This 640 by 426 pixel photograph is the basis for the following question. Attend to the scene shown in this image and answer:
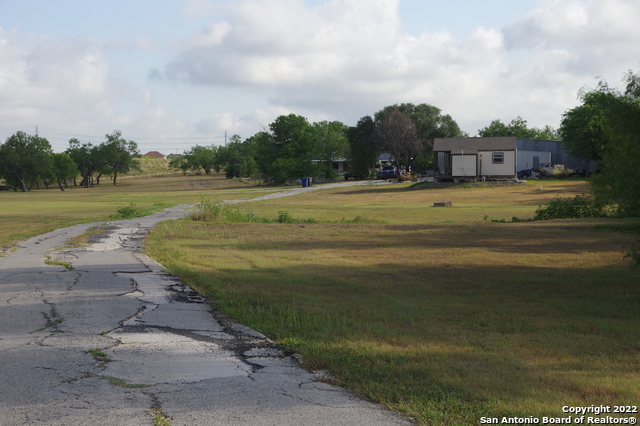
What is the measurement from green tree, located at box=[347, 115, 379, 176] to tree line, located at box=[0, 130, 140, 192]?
49.5m

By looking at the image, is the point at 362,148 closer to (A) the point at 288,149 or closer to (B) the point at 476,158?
(A) the point at 288,149

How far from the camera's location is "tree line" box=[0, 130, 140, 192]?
103812mm

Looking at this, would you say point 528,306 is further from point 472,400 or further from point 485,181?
point 485,181

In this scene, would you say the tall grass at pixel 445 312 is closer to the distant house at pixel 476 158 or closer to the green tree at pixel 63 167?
the distant house at pixel 476 158

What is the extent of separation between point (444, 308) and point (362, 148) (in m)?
82.6

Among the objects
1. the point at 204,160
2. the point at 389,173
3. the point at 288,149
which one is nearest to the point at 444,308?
the point at 389,173

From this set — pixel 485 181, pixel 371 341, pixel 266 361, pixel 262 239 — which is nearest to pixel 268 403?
pixel 266 361

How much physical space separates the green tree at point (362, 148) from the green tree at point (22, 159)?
2189 inches

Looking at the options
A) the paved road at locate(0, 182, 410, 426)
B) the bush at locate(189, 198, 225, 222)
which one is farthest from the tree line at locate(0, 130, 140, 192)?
the paved road at locate(0, 182, 410, 426)

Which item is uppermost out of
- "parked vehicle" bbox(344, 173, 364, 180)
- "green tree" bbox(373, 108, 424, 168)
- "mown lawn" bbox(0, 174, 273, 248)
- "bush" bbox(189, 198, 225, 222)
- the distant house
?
"green tree" bbox(373, 108, 424, 168)

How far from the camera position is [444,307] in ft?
33.5

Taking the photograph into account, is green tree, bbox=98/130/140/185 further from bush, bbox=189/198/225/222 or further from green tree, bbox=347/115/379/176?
bush, bbox=189/198/225/222

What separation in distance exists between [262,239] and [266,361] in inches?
606

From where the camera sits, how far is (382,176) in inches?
3292
